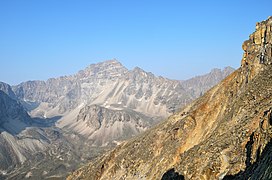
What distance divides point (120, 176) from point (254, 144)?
4303 centimetres

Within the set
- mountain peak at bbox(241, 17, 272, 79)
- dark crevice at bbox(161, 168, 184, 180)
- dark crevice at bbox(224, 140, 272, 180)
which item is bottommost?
dark crevice at bbox(161, 168, 184, 180)

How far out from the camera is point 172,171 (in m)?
57.7

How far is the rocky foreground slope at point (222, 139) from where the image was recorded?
41.9 m

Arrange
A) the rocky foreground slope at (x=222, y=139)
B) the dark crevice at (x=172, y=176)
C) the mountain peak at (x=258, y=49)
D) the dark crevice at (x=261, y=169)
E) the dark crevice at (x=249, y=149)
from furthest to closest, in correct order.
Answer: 1. the mountain peak at (x=258, y=49)
2. the dark crevice at (x=172, y=176)
3. the rocky foreground slope at (x=222, y=139)
4. the dark crevice at (x=249, y=149)
5. the dark crevice at (x=261, y=169)

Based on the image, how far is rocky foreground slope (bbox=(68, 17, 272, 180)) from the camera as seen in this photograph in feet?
138

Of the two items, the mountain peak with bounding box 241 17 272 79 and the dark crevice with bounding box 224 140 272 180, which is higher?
the mountain peak with bounding box 241 17 272 79

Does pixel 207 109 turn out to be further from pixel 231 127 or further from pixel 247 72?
pixel 231 127

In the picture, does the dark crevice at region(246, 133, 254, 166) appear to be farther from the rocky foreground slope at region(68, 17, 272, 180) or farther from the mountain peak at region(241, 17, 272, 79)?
the mountain peak at region(241, 17, 272, 79)

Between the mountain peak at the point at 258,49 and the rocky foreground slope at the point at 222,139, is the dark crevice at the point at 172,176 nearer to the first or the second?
the rocky foreground slope at the point at 222,139

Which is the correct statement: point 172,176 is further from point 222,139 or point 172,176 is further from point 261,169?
point 261,169

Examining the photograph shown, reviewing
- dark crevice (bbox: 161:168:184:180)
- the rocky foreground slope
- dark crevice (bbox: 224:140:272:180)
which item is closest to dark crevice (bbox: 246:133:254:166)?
the rocky foreground slope

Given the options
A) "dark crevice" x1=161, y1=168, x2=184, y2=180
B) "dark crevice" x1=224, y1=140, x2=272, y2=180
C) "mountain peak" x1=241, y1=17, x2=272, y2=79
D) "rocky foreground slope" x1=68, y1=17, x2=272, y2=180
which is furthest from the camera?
"mountain peak" x1=241, y1=17, x2=272, y2=79

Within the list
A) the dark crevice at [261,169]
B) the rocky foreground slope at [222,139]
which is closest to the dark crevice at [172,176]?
the rocky foreground slope at [222,139]

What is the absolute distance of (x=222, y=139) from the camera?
167ft
